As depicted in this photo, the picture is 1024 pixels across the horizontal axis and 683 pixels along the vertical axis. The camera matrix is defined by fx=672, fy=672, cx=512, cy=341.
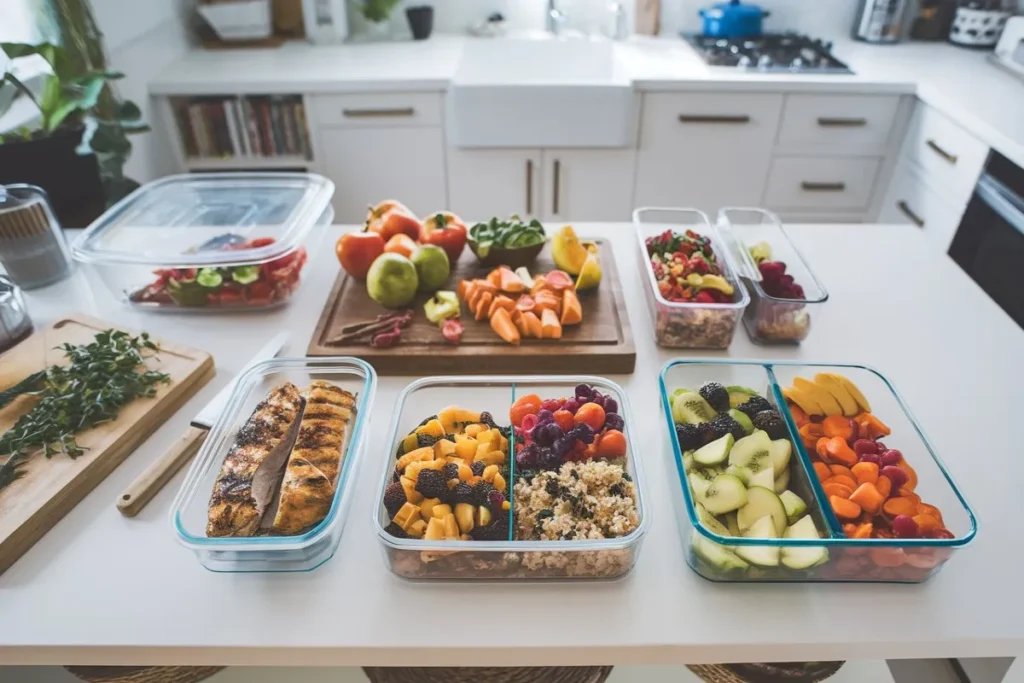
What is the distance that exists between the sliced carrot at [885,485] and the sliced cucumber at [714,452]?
170 millimetres

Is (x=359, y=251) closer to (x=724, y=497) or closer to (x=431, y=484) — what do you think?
(x=431, y=484)

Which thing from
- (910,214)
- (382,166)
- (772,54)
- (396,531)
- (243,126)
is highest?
(772,54)

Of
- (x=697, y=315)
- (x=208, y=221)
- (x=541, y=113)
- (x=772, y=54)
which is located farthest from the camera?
(x=772, y=54)

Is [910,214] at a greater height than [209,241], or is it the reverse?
[209,241]

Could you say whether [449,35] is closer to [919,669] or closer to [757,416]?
[757,416]

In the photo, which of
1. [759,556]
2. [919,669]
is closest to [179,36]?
[759,556]

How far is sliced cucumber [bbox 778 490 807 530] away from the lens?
2.59ft

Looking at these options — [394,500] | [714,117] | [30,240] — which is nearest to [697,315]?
[394,500]

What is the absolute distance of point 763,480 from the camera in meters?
0.81

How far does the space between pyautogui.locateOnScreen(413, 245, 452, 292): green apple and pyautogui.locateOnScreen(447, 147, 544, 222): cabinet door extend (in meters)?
1.34

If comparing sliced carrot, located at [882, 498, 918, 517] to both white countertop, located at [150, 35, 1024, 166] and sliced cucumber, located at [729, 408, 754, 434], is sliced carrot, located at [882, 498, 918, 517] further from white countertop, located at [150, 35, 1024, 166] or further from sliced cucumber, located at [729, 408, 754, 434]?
white countertop, located at [150, 35, 1024, 166]

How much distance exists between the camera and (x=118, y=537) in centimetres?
84

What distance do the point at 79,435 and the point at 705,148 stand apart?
222cm

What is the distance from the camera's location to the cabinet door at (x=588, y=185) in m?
2.51
